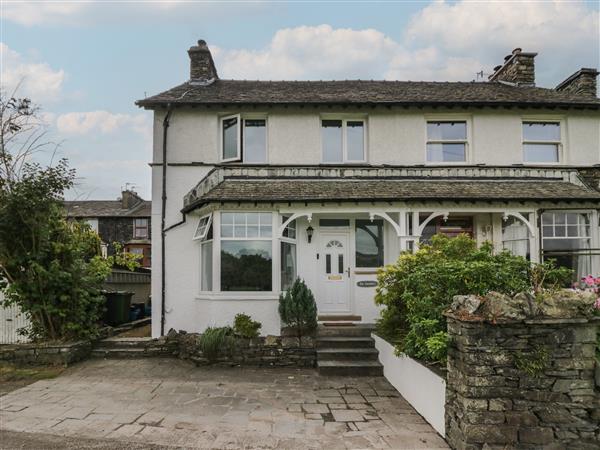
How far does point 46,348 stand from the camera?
331 inches

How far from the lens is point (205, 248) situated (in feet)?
32.7

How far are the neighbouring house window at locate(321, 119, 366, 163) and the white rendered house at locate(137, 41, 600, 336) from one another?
0.14ft

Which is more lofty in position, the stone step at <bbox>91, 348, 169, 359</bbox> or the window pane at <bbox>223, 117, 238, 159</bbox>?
the window pane at <bbox>223, 117, 238, 159</bbox>

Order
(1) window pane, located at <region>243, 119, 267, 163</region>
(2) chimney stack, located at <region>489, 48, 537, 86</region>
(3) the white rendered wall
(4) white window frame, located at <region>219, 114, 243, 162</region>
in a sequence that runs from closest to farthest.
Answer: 1. (3) the white rendered wall
2. (4) white window frame, located at <region>219, 114, 243, 162</region>
3. (1) window pane, located at <region>243, 119, 267, 163</region>
4. (2) chimney stack, located at <region>489, 48, 537, 86</region>

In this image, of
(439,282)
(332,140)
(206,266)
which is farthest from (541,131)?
(206,266)

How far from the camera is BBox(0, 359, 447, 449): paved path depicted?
4898 millimetres

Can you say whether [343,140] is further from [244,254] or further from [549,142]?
[549,142]

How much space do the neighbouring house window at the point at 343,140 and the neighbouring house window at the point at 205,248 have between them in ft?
12.9

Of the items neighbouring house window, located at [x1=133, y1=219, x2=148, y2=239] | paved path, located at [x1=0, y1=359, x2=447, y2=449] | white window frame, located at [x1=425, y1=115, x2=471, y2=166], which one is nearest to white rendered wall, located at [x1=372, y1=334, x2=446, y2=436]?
paved path, located at [x1=0, y1=359, x2=447, y2=449]

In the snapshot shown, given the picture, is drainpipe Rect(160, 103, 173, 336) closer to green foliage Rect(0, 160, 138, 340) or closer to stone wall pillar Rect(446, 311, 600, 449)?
green foliage Rect(0, 160, 138, 340)

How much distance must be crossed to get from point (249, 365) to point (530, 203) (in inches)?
313

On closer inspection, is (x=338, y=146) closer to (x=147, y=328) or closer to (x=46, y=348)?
(x=147, y=328)

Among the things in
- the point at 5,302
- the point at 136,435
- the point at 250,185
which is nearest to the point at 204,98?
the point at 250,185

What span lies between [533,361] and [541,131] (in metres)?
9.52
